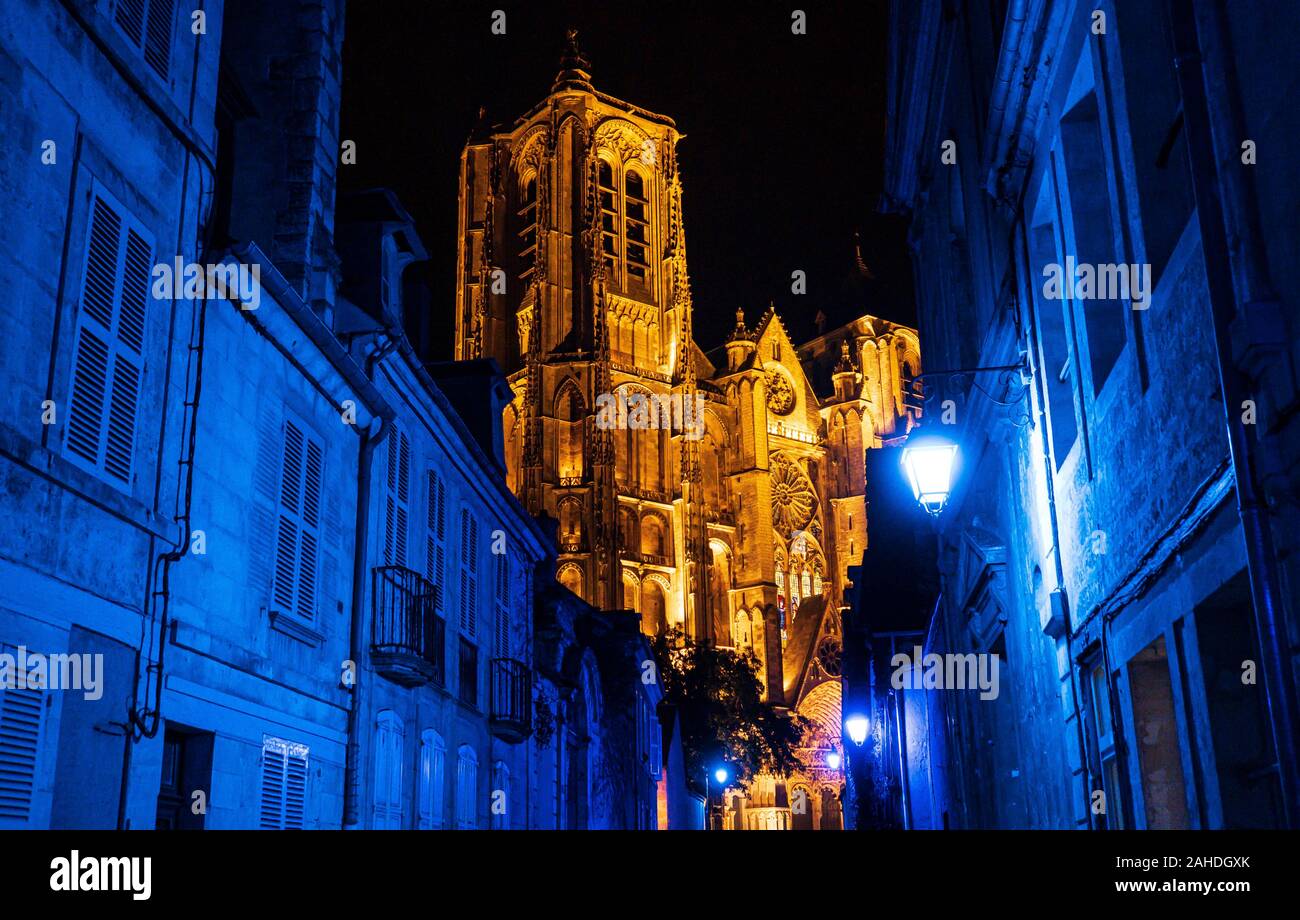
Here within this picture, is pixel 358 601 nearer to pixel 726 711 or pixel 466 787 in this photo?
pixel 466 787

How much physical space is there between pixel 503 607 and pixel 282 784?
8.85 metres

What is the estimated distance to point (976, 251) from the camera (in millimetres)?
12742

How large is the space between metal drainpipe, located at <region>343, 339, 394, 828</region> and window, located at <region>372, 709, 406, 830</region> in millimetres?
399

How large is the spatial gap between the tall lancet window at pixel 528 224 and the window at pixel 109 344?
66302 millimetres

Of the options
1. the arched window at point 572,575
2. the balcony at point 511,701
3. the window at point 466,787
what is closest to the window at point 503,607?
the balcony at point 511,701

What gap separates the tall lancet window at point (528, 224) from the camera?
74875mm

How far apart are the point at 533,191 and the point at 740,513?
23429 mm

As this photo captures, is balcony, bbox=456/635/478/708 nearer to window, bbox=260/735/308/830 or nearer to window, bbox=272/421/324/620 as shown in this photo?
window, bbox=272/421/324/620

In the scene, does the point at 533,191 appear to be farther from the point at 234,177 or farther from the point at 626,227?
the point at 234,177

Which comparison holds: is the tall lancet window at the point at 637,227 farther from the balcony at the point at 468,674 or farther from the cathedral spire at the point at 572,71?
the balcony at the point at 468,674

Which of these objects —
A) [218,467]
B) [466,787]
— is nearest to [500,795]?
[466,787]

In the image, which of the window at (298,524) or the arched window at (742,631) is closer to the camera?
the window at (298,524)
